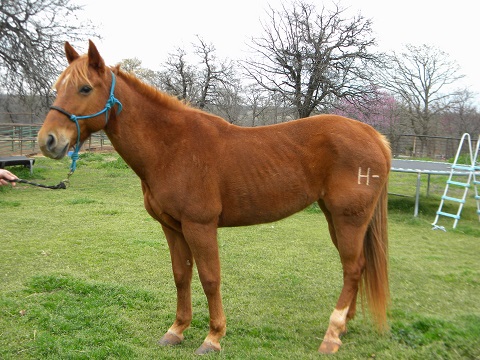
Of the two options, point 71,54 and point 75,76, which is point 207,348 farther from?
point 71,54

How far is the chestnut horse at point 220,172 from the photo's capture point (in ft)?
9.46

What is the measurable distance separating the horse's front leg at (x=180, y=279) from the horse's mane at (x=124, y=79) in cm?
105

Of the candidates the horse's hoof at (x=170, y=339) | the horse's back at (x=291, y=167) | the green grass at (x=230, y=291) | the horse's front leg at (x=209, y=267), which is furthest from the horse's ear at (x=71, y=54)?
the horse's hoof at (x=170, y=339)

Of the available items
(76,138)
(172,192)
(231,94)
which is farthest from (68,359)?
(231,94)

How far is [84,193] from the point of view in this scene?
37.1ft

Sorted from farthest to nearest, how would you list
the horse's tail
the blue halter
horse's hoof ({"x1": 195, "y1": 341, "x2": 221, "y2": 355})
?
the horse's tail < horse's hoof ({"x1": 195, "y1": 341, "x2": 221, "y2": 355}) < the blue halter

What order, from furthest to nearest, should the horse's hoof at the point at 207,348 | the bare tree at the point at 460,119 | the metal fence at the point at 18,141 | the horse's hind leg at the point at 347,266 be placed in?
the bare tree at the point at 460,119, the metal fence at the point at 18,141, the horse's hind leg at the point at 347,266, the horse's hoof at the point at 207,348

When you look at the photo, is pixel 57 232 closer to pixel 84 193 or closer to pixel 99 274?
pixel 99 274

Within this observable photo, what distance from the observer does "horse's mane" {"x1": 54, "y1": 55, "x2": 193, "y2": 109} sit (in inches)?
106

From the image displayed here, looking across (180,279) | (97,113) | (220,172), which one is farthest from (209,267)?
(97,113)

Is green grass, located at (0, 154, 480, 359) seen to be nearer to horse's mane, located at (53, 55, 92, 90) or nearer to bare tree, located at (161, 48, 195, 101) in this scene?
horse's mane, located at (53, 55, 92, 90)

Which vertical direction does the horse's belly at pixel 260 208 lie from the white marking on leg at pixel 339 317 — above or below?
above

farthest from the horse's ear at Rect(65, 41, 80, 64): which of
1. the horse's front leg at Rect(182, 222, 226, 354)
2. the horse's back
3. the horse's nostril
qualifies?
the horse's front leg at Rect(182, 222, 226, 354)

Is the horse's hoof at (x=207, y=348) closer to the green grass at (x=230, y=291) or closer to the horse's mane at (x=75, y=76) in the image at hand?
the green grass at (x=230, y=291)
